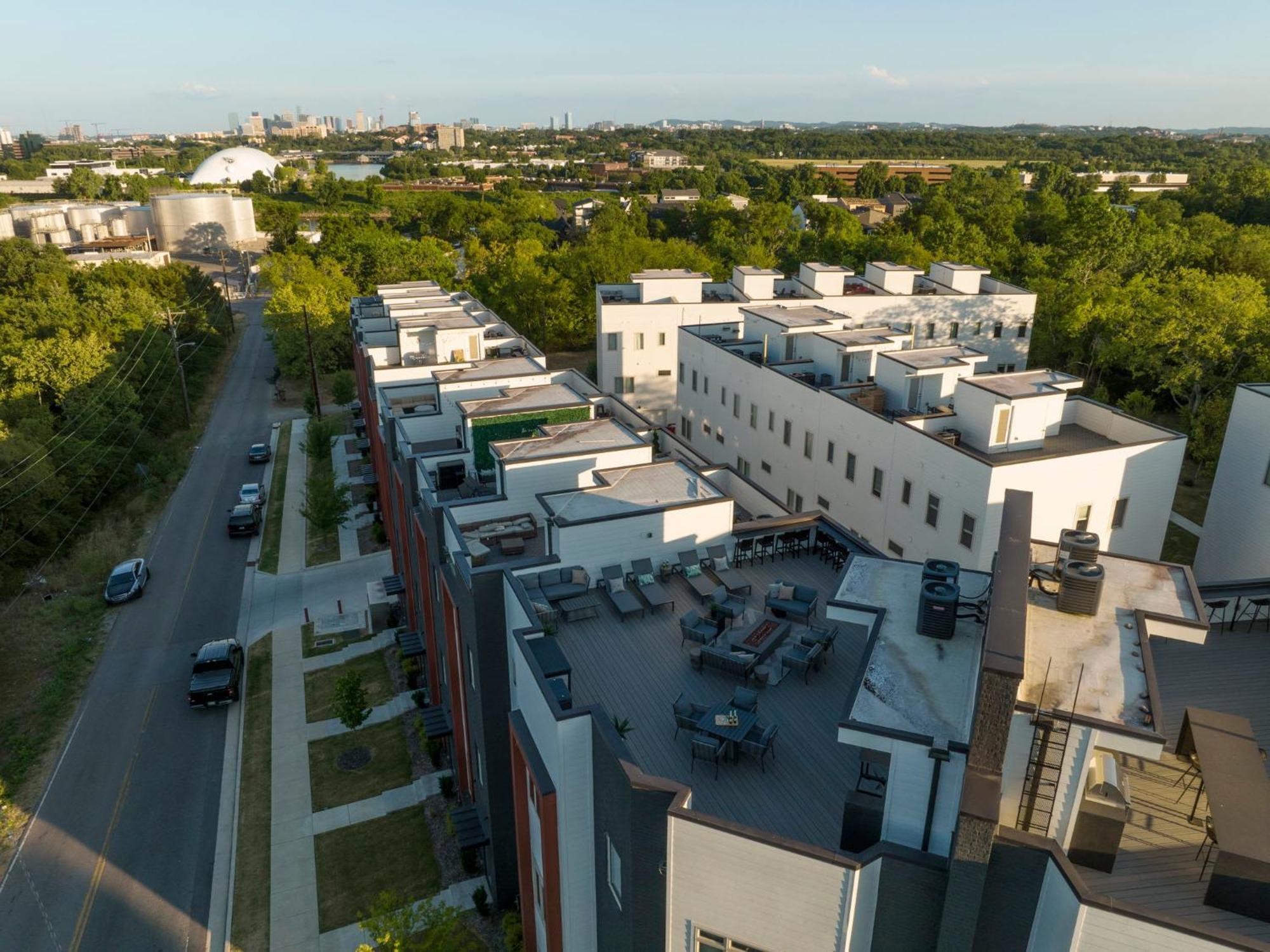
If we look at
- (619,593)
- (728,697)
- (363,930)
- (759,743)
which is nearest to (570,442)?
(619,593)

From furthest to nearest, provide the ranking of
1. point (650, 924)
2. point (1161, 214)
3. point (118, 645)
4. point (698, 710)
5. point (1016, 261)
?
point (1161, 214) < point (1016, 261) < point (118, 645) < point (698, 710) < point (650, 924)

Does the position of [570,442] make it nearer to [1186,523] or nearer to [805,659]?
[805,659]

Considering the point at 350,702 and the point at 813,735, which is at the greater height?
the point at 813,735

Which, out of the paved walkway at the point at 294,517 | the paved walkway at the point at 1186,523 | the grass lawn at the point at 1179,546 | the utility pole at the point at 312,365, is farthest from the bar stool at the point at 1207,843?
the utility pole at the point at 312,365

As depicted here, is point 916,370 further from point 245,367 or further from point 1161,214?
point 1161,214

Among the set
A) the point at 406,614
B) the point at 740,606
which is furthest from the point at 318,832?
the point at 740,606

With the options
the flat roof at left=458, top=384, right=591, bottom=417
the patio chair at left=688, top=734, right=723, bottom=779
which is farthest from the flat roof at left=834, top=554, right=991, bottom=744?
the flat roof at left=458, top=384, right=591, bottom=417

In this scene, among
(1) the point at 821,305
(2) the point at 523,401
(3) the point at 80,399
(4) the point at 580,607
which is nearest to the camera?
(4) the point at 580,607

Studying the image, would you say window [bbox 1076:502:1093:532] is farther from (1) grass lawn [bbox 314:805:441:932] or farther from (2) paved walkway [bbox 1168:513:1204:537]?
(1) grass lawn [bbox 314:805:441:932]
